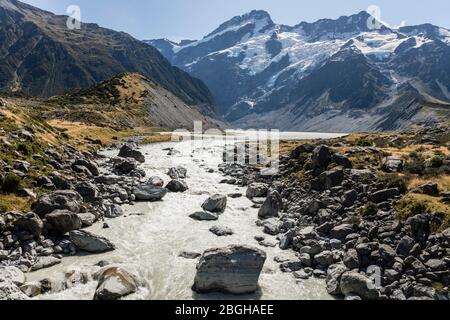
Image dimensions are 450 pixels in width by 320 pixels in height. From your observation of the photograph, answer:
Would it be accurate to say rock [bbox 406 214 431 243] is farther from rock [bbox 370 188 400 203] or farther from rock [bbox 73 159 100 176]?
rock [bbox 73 159 100 176]

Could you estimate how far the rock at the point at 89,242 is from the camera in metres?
31.2

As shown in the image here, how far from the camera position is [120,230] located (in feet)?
120

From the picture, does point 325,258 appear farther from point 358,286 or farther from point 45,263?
point 45,263

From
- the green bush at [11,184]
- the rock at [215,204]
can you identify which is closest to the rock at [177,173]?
the rock at [215,204]

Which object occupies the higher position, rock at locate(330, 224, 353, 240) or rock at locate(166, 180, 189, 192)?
rock at locate(166, 180, 189, 192)

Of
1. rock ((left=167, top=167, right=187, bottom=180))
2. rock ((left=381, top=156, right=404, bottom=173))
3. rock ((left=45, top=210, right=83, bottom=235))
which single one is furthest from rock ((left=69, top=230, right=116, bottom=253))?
rock ((left=167, top=167, right=187, bottom=180))

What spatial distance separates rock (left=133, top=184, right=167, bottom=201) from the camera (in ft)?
156

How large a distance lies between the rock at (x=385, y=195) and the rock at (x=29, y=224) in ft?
87.8

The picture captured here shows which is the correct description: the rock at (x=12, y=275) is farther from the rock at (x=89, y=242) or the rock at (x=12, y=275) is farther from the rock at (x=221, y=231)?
the rock at (x=221, y=231)

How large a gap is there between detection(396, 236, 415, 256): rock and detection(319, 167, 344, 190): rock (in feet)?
49.4

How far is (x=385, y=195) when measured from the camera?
3706cm
